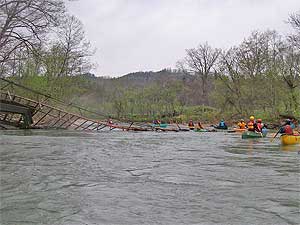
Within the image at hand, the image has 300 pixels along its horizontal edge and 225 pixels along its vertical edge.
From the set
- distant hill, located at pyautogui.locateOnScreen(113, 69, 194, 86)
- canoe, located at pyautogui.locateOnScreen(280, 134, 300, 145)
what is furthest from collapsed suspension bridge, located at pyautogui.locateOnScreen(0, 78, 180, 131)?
distant hill, located at pyautogui.locateOnScreen(113, 69, 194, 86)

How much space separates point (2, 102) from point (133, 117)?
46.1m

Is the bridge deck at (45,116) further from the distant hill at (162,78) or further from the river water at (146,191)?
Result: the distant hill at (162,78)

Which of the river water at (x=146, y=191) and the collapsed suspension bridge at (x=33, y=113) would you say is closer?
the river water at (x=146, y=191)

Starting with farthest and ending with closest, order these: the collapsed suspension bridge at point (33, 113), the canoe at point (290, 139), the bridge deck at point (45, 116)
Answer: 1. the bridge deck at point (45, 116)
2. the collapsed suspension bridge at point (33, 113)
3. the canoe at point (290, 139)

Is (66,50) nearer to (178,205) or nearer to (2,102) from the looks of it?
(2,102)

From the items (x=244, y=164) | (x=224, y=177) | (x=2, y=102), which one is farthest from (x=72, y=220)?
(x=2, y=102)

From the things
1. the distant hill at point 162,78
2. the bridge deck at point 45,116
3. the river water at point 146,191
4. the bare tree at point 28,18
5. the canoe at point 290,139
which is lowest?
the river water at point 146,191

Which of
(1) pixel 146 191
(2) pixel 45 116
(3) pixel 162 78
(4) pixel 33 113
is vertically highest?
(3) pixel 162 78

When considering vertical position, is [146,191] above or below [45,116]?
below

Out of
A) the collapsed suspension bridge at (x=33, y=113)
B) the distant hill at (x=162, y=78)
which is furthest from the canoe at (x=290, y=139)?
the distant hill at (x=162, y=78)

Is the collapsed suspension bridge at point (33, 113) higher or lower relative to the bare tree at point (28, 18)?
lower

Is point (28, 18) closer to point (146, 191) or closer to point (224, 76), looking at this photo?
point (146, 191)

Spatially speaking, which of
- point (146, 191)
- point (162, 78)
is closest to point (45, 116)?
point (146, 191)

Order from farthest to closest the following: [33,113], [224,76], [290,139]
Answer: [224,76] → [33,113] → [290,139]
